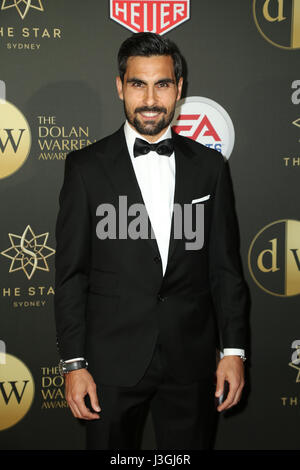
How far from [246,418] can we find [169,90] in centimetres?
181

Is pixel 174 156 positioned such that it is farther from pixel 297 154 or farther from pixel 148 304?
pixel 297 154

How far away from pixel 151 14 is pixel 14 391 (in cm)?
200

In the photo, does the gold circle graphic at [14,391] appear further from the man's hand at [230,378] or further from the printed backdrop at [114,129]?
the man's hand at [230,378]

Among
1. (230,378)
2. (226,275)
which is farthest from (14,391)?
(226,275)

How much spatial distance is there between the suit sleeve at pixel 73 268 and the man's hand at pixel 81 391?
68 mm

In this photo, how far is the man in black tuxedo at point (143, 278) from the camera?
5.43 ft

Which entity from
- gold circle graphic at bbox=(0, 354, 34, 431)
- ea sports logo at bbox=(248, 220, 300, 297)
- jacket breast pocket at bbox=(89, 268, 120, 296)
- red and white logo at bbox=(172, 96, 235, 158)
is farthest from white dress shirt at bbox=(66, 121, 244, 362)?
gold circle graphic at bbox=(0, 354, 34, 431)

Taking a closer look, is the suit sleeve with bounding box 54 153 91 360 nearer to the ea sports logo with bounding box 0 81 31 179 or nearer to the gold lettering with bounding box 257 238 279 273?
the ea sports logo with bounding box 0 81 31 179

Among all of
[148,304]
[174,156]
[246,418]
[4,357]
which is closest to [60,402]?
[4,357]

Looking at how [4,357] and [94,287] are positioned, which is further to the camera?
[4,357]

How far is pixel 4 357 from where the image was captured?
2445 mm

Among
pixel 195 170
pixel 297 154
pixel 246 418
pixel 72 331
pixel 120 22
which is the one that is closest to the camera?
pixel 72 331

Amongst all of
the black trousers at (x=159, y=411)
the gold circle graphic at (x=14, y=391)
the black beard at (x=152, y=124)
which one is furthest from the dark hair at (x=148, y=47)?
the gold circle graphic at (x=14, y=391)

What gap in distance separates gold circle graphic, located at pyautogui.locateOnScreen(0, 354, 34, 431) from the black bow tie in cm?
134
